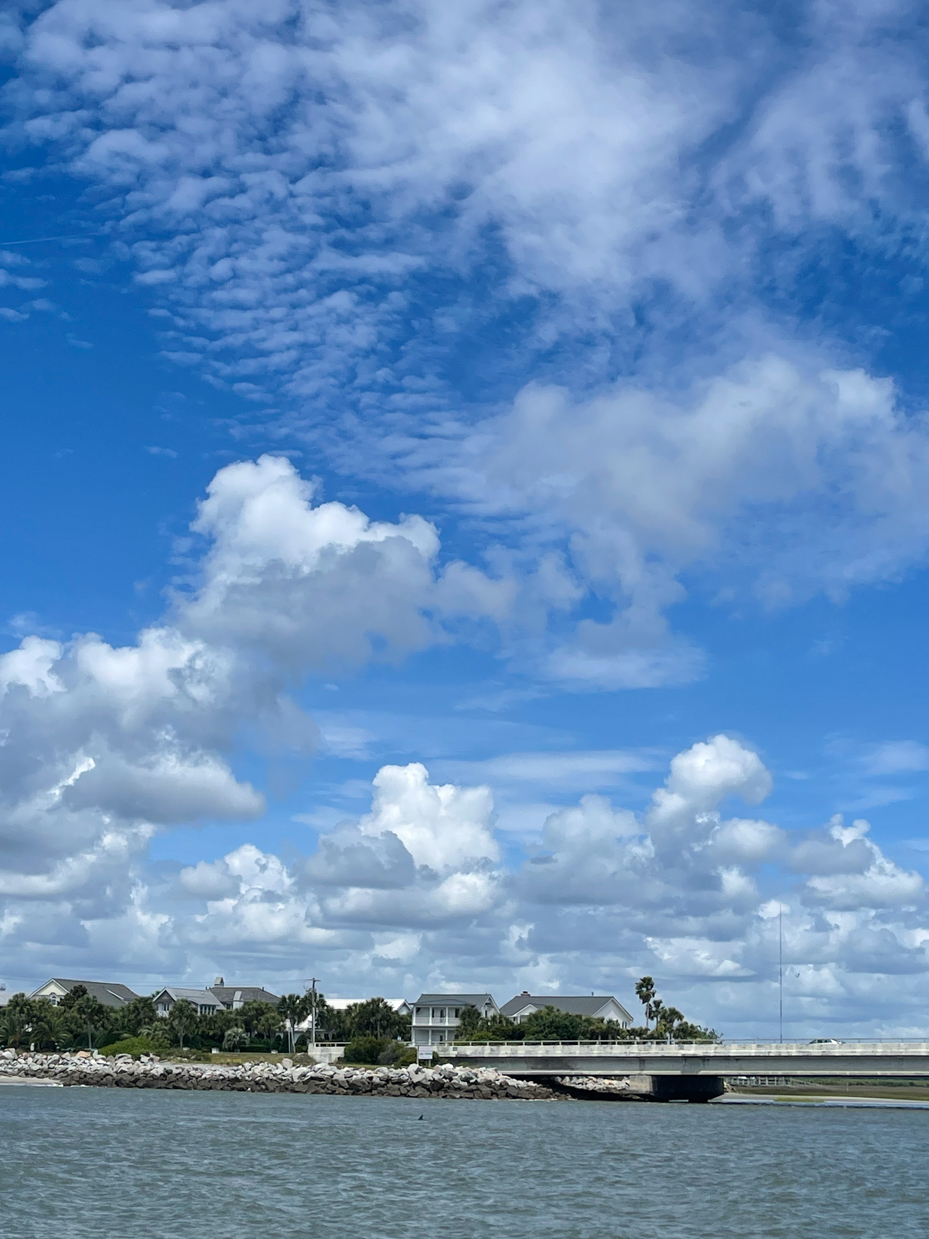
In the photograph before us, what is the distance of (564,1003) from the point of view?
183m

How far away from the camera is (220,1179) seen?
4544cm

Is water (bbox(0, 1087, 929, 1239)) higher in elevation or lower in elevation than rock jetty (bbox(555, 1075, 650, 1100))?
higher

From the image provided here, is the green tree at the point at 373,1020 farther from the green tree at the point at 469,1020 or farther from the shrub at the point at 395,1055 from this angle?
the shrub at the point at 395,1055

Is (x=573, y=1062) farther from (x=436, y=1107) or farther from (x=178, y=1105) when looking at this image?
(x=178, y=1105)

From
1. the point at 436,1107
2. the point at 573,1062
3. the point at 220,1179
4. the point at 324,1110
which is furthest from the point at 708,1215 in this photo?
the point at 573,1062

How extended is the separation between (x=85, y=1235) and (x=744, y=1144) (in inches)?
1677

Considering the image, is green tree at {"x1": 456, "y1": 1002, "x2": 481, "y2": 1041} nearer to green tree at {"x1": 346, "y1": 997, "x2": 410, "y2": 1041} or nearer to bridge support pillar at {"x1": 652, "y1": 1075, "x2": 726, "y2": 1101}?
green tree at {"x1": 346, "y1": 997, "x2": 410, "y2": 1041}

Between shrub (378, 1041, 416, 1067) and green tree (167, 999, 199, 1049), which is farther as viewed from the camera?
green tree (167, 999, 199, 1049)

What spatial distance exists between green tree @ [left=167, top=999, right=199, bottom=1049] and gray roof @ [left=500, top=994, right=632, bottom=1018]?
51.5 meters

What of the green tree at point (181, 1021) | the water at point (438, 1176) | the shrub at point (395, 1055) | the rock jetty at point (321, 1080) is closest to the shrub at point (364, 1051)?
the shrub at point (395, 1055)

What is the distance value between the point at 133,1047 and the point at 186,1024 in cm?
810

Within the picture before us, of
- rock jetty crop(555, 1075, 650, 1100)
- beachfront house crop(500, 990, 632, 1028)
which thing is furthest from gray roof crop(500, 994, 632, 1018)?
rock jetty crop(555, 1075, 650, 1100)

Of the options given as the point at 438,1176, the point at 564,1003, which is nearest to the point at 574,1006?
the point at 564,1003

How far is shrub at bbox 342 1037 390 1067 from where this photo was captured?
132m
